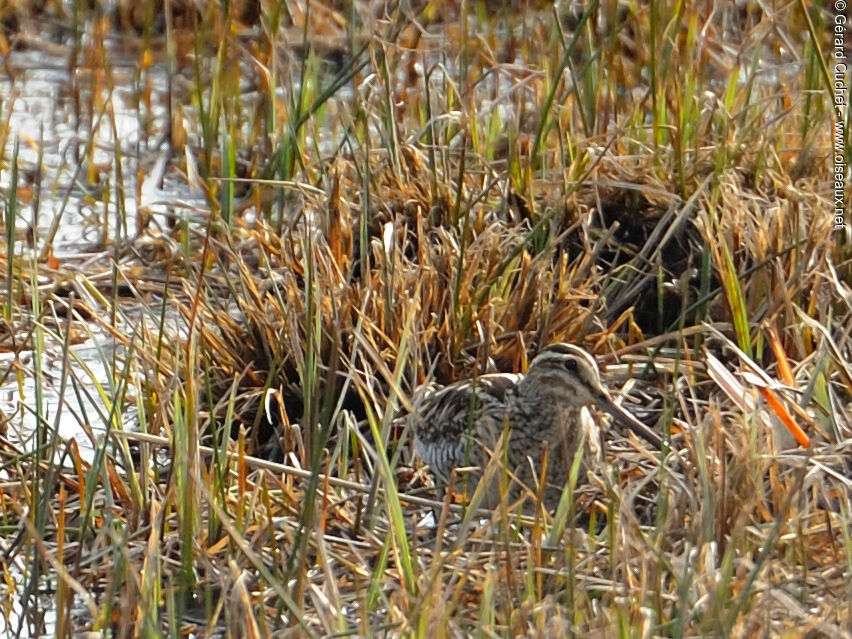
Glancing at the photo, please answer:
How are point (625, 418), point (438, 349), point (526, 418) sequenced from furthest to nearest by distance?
point (438, 349), point (526, 418), point (625, 418)

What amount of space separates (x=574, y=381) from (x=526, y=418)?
0.14 m

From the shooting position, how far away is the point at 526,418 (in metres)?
3.69

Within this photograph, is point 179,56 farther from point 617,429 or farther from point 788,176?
point 617,429

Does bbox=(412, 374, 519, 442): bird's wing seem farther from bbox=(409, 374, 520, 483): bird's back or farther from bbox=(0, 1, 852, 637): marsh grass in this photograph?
bbox=(0, 1, 852, 637): marsh grass

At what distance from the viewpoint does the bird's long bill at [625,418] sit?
11.5 feet

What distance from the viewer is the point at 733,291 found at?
401cm

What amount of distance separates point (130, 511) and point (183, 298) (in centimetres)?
150

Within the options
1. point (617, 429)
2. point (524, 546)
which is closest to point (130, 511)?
point (524, 546)

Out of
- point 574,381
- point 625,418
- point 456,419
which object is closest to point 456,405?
point 456,419

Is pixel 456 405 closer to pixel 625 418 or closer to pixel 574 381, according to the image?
pixel 574 381

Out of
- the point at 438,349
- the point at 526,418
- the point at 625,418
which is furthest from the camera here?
the point at 438,349

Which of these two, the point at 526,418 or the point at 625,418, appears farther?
the point at 526,418

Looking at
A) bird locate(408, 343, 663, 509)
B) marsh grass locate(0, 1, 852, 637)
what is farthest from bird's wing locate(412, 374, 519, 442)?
marsh grass locate(0, 1, 852, 637)

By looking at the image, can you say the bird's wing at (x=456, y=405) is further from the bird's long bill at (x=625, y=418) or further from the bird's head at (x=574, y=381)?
the bird's long bill at (x=625, y=418)
